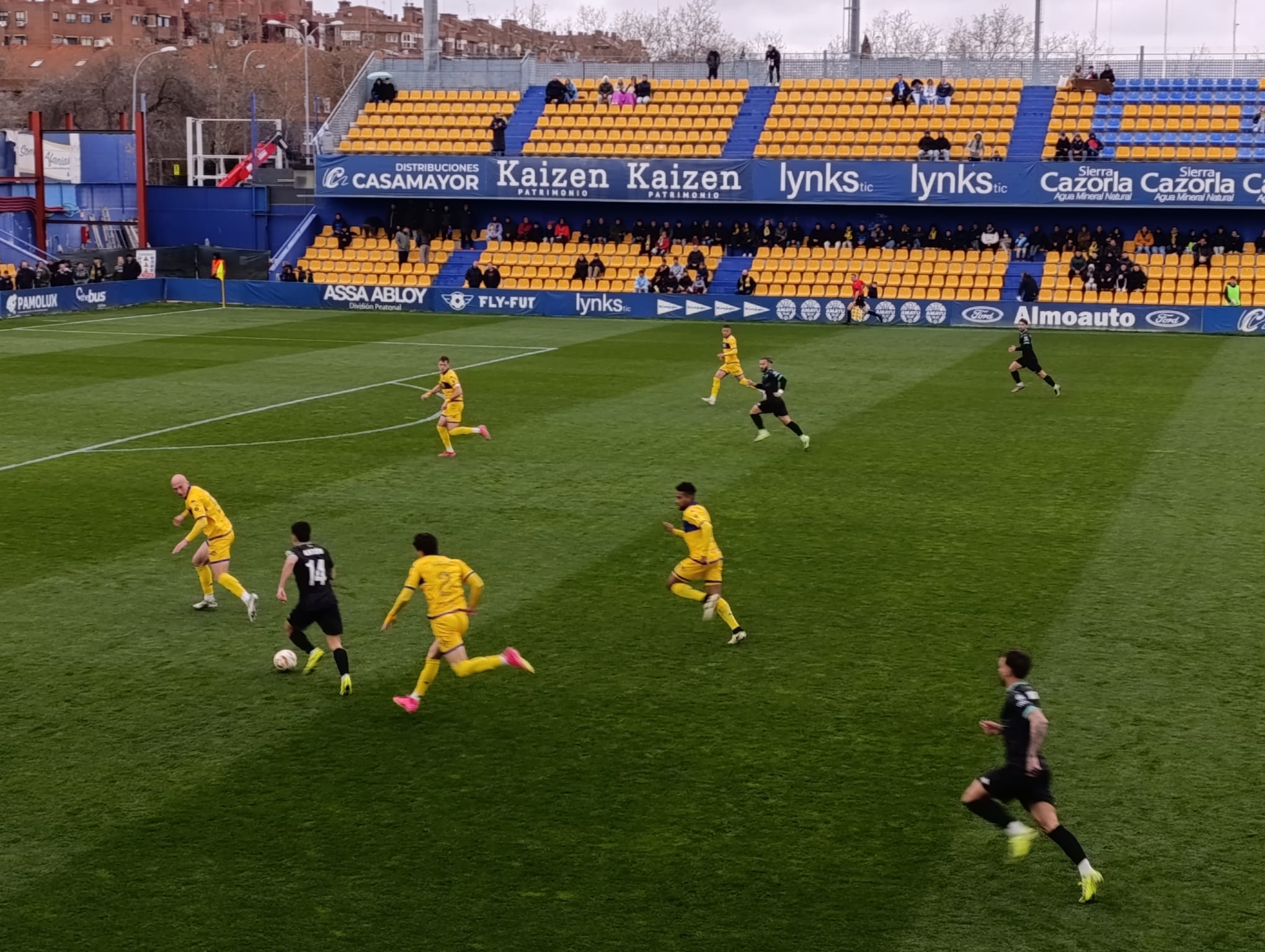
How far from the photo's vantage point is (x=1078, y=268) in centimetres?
4841

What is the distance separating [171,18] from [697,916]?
6550 inches

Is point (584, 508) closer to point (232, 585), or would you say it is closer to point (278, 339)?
point (232, 585)

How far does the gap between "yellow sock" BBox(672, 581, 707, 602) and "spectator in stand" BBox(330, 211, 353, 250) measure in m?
45.5

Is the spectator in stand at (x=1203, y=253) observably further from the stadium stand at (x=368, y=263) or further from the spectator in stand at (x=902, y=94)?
the stadium stand at (x=368, y=263)

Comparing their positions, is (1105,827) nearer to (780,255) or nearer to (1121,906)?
(1121,906)

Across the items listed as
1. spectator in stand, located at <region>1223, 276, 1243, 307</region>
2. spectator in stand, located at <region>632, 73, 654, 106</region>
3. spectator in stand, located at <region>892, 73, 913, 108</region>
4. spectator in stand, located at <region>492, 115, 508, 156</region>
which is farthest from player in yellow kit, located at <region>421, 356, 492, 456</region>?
spectator in stand, located at <region>632, 73, 654, 106</region>

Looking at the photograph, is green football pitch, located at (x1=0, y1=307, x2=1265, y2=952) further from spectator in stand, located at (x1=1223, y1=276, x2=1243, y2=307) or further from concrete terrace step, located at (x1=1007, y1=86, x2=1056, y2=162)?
concrete terrace step, located at (x1=1007, y1=86, x2=1056, y2=162)

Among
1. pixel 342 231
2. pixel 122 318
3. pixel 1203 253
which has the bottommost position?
pixel 122 318

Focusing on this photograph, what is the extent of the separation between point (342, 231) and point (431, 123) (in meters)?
5.63

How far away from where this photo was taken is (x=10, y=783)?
1062 centimetres

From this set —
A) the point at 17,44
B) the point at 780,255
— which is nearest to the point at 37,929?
the point at 780,255

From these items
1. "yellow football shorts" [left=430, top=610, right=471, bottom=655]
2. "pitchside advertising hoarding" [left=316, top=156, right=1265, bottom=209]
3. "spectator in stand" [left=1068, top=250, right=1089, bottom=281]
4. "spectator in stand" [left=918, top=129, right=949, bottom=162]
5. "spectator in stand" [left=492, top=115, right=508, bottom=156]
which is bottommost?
"yellow football shorts" [left=430, top=610, right=471, bottom=655]

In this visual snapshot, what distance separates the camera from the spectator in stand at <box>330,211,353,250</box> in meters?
57.3

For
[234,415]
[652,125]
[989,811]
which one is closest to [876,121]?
[652,125]
